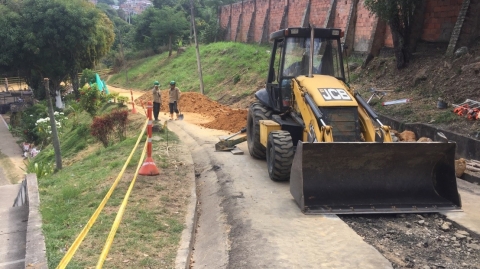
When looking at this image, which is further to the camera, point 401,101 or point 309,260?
point 401,101

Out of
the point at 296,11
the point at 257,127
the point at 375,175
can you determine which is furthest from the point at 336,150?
the point at 296,11

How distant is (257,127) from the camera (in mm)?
10086

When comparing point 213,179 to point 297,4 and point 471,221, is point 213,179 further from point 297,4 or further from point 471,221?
point 297,4

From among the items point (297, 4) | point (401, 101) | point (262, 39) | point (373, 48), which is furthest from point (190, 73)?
point (401, 101)

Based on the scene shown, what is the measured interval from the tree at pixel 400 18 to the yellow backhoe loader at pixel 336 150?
6825 millimetres

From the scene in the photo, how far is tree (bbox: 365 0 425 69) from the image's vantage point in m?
15.2

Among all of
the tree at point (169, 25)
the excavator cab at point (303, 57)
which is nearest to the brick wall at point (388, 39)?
the excavator cab at point (303, 57)

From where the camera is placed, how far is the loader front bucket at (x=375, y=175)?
6.86m

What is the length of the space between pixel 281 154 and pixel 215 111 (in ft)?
40.7

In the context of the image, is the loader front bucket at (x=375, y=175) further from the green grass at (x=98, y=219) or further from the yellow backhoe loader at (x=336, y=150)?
the green grass at (x=98, y=219)

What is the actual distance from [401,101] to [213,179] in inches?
263

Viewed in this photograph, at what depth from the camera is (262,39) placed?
3653 centimetres

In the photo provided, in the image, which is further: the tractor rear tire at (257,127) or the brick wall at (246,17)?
the brick wall at (246,17)

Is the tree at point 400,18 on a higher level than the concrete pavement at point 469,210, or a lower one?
higher
